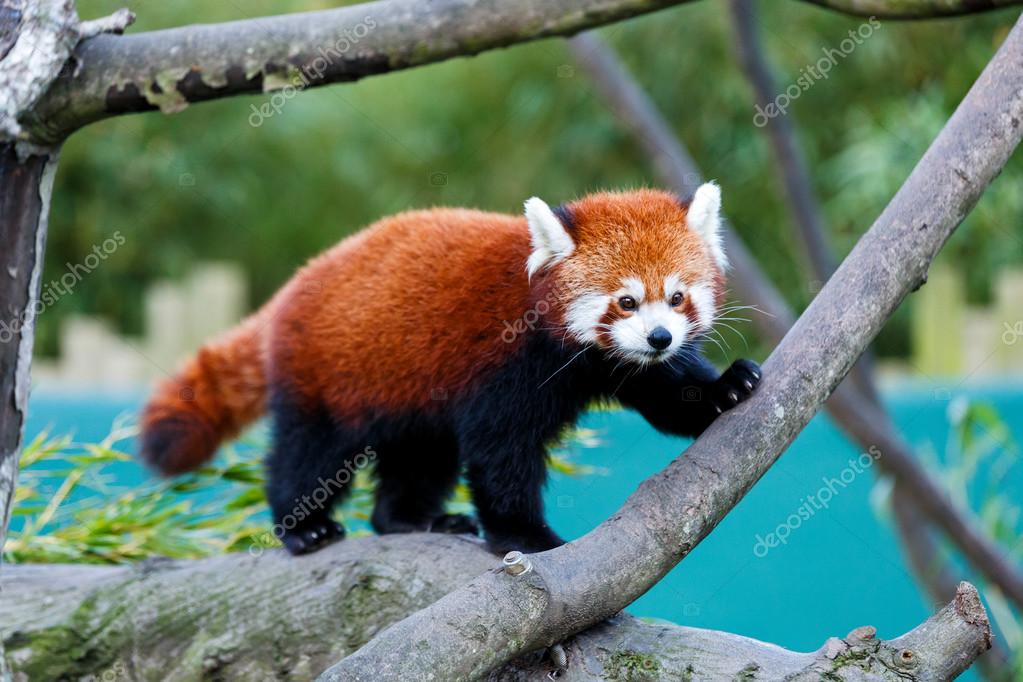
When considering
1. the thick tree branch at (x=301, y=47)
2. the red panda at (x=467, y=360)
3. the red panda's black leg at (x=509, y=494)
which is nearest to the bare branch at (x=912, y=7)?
the thick tree branch at (x=301, y=47)

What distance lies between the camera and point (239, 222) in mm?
6301

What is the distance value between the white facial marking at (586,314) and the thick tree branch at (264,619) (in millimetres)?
464

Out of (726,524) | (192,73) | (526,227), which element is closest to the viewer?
(192,73)

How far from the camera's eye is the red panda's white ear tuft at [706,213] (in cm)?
219

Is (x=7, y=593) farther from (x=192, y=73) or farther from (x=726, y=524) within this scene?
(x=726, y=524)

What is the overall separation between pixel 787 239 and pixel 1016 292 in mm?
1435

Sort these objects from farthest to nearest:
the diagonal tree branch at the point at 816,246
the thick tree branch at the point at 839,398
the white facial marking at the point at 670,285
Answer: the diagonal tree branch at the point at 816,246
the thick tree branch at the point at 839,398
the white facial marking at the point at 670,285

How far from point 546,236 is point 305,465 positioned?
80cm

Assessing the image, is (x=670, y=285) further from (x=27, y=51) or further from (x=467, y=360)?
(x=27, y=51)

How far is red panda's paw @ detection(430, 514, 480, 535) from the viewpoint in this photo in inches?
101

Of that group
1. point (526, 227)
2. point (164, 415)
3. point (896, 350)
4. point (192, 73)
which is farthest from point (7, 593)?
point (896, 350)

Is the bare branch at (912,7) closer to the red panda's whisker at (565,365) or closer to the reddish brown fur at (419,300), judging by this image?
the reddish brown fur at (419,300)

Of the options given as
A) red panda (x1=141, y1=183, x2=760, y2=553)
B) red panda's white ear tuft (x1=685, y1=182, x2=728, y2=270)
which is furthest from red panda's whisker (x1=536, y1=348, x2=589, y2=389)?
red panda's white ear tuft (x1=685, y1=182, x2=728, y2=270)

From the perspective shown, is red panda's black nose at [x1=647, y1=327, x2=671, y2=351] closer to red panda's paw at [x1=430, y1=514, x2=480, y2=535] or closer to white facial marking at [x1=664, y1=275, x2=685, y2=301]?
white facial marking at [x1=664, y1=275, x2=685, y2=301]
